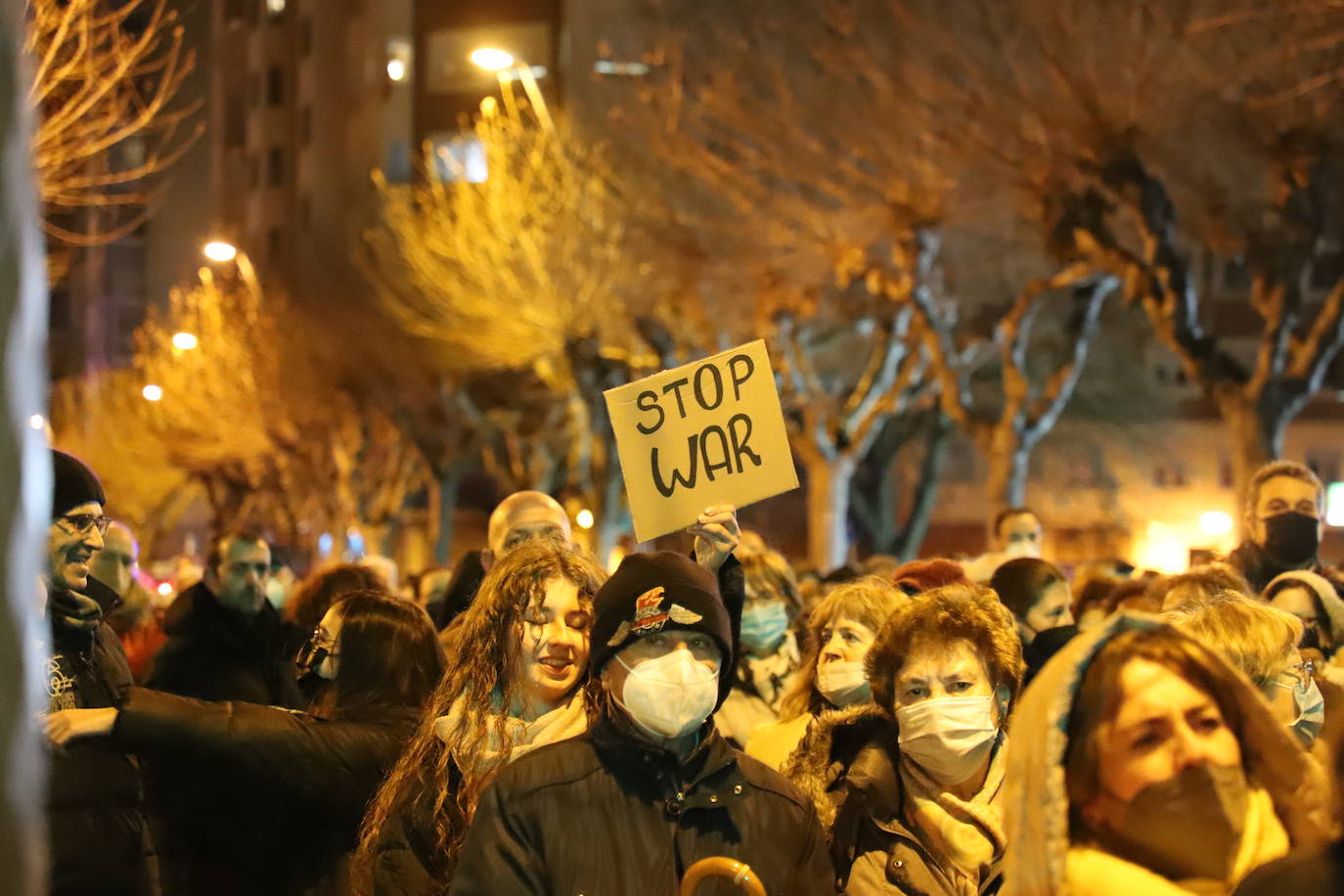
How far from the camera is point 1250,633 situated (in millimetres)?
4316

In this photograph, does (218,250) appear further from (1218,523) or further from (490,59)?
(1218,523)

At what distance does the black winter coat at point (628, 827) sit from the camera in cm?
339

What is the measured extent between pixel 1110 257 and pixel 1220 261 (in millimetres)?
20858

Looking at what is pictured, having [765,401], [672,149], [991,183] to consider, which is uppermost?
[672,149]

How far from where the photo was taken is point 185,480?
60.2 meters

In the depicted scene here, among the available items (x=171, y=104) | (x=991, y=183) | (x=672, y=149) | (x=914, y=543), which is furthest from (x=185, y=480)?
(x=991, y=183)

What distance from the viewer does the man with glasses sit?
479 centimetres

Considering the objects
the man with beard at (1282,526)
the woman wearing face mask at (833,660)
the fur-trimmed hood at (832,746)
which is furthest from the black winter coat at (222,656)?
the man with beard at (1282,526)

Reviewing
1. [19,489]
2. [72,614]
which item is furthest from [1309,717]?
[19,489]

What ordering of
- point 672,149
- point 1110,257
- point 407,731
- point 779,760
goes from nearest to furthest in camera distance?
point 407,731
point 779,760
point 1110,257
point 672,149

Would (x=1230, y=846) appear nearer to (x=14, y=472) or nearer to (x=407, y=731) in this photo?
(x=14, y=472)

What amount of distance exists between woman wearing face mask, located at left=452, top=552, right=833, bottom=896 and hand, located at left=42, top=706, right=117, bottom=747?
108cm

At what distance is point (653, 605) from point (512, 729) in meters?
0.79

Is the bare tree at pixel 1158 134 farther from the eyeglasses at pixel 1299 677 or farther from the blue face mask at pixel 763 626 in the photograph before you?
the eyeglasses at pixel 1299 677
